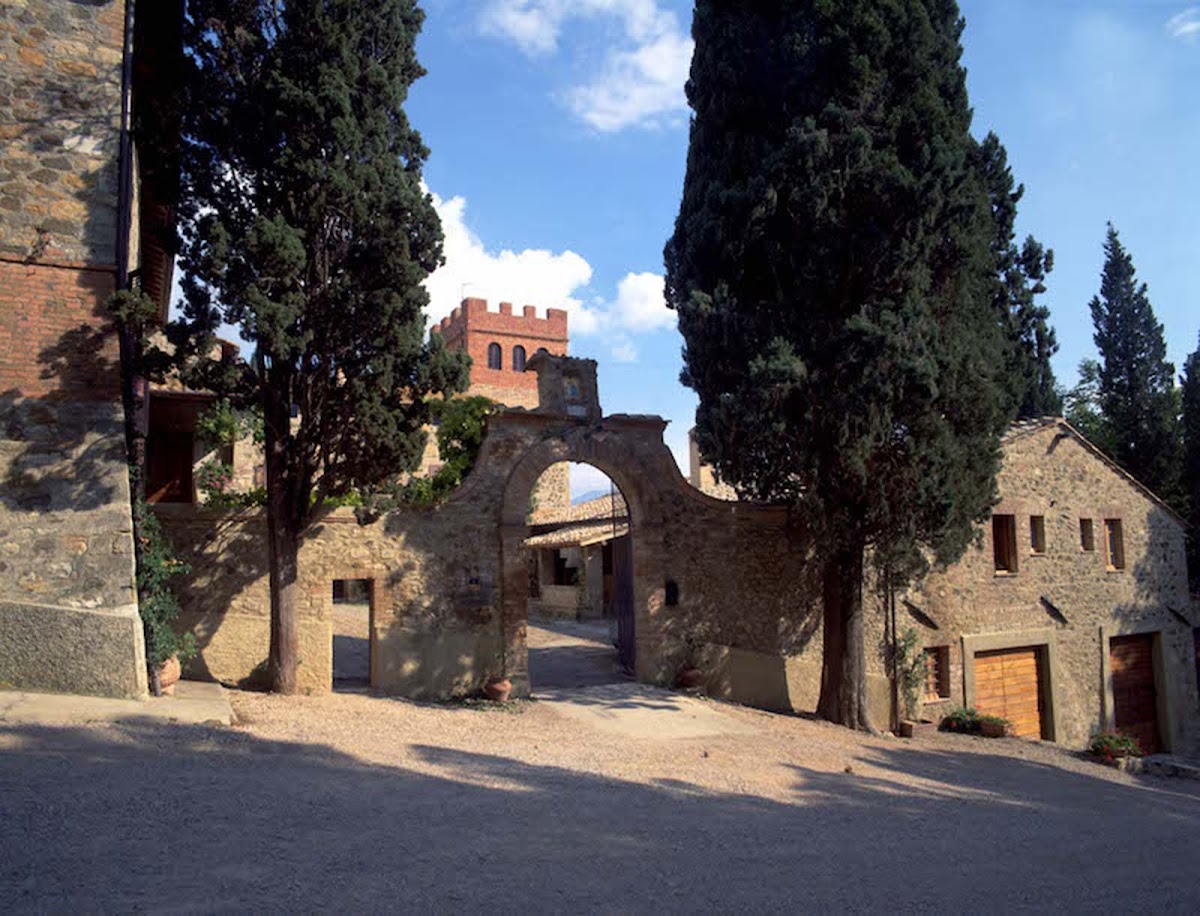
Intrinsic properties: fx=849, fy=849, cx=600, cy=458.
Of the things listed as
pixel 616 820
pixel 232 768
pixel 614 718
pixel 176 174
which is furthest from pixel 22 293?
pixel 614 718

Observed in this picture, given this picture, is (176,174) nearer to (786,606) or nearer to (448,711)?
(448,711)

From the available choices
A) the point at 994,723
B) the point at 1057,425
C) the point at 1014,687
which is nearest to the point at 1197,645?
the point at 1014,687

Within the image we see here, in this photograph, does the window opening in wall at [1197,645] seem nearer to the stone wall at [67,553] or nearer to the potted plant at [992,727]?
the potted plant at [992,727]

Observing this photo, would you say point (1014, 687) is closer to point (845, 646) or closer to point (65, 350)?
point (845, 646)

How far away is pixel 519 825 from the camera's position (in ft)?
21.9

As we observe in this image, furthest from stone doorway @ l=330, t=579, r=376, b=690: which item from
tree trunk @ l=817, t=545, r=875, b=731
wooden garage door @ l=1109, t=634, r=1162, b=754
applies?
wooden garage door @ l=1109, t=634, r=1162, b=754

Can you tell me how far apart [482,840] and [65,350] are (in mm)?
7032

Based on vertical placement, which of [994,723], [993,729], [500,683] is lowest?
[993,729]

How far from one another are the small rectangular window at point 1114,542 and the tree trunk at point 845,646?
9.09m

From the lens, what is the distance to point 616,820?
7133 mm

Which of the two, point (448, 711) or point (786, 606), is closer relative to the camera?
point (448, 711)

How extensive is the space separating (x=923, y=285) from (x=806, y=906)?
9.62 m

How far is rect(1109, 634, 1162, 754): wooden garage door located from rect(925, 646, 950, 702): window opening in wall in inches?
204

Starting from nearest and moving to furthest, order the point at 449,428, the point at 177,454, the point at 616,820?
1. the point at 616,820
2. the point at 449,428
3. the point at 177,454
